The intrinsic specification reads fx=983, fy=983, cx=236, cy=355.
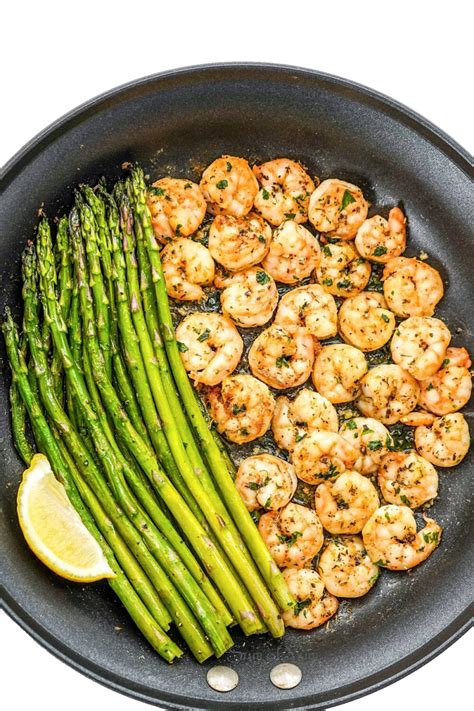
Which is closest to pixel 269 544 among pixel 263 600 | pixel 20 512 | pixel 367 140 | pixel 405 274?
pixel 263 600

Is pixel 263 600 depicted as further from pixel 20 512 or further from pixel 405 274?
pixel 405 274

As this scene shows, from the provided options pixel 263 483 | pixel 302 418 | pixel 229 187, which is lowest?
pixel 263 483

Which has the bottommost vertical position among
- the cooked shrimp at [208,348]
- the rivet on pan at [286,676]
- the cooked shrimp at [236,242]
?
the rivet on pan at [286,676]

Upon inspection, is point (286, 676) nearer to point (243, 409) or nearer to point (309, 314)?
point (243, 409)

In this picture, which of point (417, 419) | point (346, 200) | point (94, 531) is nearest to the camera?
point (94, 531)

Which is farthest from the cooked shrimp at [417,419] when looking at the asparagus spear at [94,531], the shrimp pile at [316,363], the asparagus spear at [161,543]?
the asparagus spear at [94,531]

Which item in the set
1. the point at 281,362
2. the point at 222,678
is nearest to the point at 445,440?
the point at 281,362

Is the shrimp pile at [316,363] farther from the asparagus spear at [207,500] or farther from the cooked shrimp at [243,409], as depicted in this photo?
the asparagus spear at [207,500]
